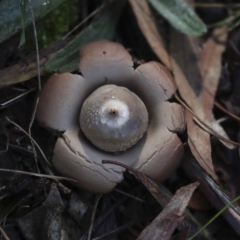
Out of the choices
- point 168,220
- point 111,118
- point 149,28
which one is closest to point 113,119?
point 111,118

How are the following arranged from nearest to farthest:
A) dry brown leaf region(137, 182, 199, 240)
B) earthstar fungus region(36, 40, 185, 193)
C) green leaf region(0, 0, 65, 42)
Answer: dry brown leaf region(137, 182, 199, 240) < earthstar fungus region(36, 40, 185, 193) < green leaf region(0, 0, 65, 42)

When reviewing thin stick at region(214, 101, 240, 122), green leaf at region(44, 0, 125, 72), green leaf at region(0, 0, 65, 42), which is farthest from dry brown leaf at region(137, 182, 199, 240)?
green leaf at region(0, 0, 65, 42)

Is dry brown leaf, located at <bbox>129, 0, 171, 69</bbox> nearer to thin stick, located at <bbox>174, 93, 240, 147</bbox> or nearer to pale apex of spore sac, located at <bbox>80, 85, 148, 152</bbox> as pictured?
thin stick, located at <bbox>174, 93, 240, 147</bbox>

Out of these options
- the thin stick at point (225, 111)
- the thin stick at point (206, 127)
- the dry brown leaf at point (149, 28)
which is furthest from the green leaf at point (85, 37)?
the thin stick at point (225, 111)

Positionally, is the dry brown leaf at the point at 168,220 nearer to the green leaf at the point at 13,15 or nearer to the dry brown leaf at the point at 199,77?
the dry brown leaf at the point at 199,77

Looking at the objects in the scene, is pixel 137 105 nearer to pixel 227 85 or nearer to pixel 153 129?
pixel 153 129

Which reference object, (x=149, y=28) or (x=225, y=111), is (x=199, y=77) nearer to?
(x=225, y=111)
